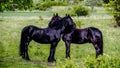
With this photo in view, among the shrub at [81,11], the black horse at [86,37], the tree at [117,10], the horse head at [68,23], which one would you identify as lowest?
the shrub at [81,11]

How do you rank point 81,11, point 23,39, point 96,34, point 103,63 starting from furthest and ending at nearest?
point 81,11 → point 96,34 → point 23,39 → point 103,63

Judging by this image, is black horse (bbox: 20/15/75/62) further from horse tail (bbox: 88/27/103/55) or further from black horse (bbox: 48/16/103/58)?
horse tail (bbox: 88/27/103/55)

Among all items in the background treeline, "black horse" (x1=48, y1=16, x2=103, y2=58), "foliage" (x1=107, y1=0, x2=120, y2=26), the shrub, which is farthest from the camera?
the shrub

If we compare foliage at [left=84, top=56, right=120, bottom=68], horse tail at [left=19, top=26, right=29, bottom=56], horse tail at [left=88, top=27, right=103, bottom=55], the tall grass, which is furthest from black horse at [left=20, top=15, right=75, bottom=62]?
foliage at [left=84, top=56, right=120, bottom=68]

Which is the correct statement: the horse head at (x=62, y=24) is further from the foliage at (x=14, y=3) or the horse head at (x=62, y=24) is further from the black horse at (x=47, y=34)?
the foliage at (x=14, y=3)

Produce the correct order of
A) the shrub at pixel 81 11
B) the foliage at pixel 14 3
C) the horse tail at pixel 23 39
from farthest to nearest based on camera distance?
1. the shrub at pixel 81 11
2. the horse tail at pixel 23 39
3. the foliage at pixel 14 3

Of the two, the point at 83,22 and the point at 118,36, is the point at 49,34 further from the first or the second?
the point at 83,22

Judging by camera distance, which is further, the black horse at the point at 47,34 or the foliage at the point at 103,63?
the black horse at the point at 47,34

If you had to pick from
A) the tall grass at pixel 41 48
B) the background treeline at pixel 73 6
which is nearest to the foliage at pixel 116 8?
the background treeline at pixel 73 6

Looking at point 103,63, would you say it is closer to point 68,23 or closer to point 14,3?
point 68,23

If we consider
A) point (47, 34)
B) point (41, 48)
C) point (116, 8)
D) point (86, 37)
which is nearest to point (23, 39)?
point (47, 34)

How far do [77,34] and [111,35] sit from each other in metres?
9.11

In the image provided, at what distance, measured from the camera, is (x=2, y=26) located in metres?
33.2

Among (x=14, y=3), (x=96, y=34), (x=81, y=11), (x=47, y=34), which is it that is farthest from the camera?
(x=81, y=11)
